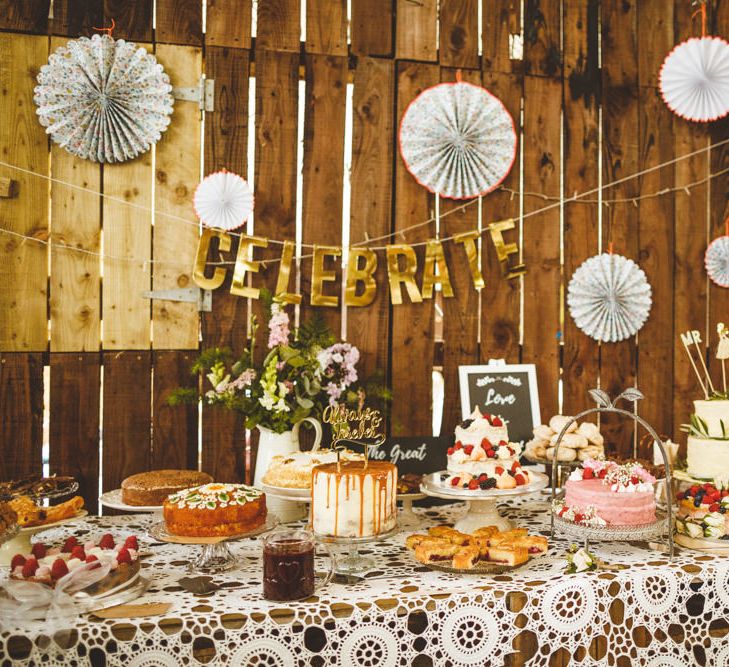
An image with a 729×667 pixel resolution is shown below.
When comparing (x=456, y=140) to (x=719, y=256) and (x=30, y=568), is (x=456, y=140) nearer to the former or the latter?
(x=719, y=256)

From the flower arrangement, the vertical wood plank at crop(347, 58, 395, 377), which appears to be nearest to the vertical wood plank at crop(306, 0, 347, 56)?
the vertical wood plank at crop(347, 58, 395, 377)

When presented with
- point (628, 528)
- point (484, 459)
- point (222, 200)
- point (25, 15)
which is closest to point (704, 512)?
point (628, 528)

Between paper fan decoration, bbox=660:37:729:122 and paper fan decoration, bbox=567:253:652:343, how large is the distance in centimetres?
85

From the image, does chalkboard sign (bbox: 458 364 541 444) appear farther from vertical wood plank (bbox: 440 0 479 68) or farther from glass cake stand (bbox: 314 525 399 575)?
vertical wood plank (bbox: 440 0 479 68)

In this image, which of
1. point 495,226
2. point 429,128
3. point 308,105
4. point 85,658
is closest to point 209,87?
point 308,105

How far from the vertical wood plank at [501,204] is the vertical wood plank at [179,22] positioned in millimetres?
1371

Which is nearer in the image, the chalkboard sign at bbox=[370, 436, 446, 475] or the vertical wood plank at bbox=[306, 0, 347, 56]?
the chalkboard sign at bbox=[370, 436, 446, 475]

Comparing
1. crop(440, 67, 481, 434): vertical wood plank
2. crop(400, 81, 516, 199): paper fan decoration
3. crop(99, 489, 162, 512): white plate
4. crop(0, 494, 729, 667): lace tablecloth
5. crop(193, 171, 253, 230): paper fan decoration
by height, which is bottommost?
crop(0, 494, 729, 667): lace tablecloth

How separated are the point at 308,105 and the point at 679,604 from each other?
247 centimetres

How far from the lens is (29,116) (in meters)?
2.82

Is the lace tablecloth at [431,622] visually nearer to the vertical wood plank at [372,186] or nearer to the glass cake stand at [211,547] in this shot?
the glass cake stand at [211,547]

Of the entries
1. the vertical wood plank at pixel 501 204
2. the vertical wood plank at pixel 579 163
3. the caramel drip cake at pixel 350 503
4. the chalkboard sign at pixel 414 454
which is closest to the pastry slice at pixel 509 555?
the caramel drip cake at pixel 350 503

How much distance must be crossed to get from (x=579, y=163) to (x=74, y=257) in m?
2.44

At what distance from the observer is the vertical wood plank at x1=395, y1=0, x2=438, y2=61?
321cm
